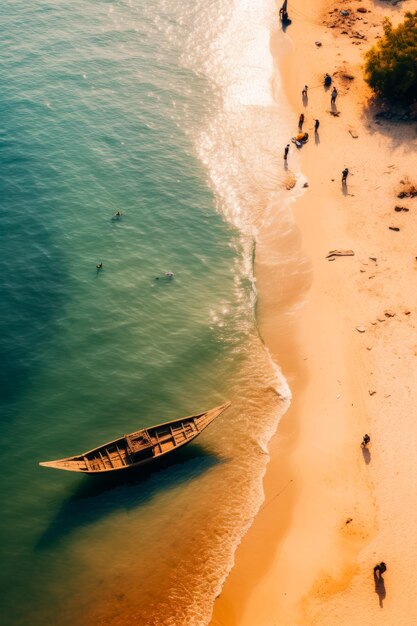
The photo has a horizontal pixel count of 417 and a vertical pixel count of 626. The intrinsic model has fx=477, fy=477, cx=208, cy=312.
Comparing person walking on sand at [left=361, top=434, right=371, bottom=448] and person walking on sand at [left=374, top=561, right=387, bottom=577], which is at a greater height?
person walking on sand at [left=361, top=434, right=371, bottom=448]

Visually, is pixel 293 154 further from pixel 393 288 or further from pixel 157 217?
pixel 393 288

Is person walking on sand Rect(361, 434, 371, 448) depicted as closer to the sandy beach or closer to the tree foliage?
the sandy beach

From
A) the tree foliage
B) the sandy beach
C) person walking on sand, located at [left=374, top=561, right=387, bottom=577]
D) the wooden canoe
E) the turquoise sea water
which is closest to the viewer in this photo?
person walking on sand, located at [left=374, top=561, right=387, bottom=577]

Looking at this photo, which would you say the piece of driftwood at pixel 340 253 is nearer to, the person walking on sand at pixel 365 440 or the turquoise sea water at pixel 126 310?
the turquoise sea water at pixel 126 310

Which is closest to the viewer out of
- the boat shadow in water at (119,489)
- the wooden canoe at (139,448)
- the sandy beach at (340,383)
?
the sandy beach at (340,383)

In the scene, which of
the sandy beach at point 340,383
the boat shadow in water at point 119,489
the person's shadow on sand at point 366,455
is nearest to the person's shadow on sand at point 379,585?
the sandy beach at point 340,383

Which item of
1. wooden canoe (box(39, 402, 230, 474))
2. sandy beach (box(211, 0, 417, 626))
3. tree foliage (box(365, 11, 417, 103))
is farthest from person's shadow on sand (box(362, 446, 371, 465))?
tree foliage (box(365, 11, 417, 103))

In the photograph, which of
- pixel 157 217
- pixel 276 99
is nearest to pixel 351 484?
pixel 157 217
